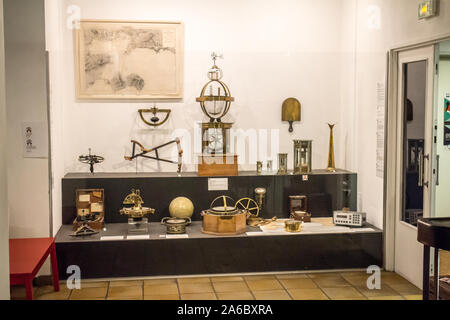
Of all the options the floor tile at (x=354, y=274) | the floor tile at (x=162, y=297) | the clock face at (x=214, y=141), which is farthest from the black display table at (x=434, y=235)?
the clock face at (x=214, y=141)

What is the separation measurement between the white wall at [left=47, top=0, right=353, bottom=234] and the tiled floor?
837 mm

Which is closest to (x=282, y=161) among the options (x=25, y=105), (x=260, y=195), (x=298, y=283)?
(x=260, y=195)

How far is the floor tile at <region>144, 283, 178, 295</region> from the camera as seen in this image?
4.10 meters

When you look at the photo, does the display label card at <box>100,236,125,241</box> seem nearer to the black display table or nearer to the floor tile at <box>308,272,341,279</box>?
the floor tile at <box>308,272,341,279</box>

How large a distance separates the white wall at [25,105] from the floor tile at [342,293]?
2.16m

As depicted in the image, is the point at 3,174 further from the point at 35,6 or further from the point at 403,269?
the point at 403,269

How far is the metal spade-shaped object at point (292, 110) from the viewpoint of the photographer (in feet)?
16.0

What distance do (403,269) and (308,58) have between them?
1885 mm

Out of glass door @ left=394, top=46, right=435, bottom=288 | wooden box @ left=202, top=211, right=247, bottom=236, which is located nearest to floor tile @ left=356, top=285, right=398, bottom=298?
glass door @ left=394, top=46, right=435, bottom=288

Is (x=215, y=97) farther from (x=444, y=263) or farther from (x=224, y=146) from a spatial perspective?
(x=444, y=263)
